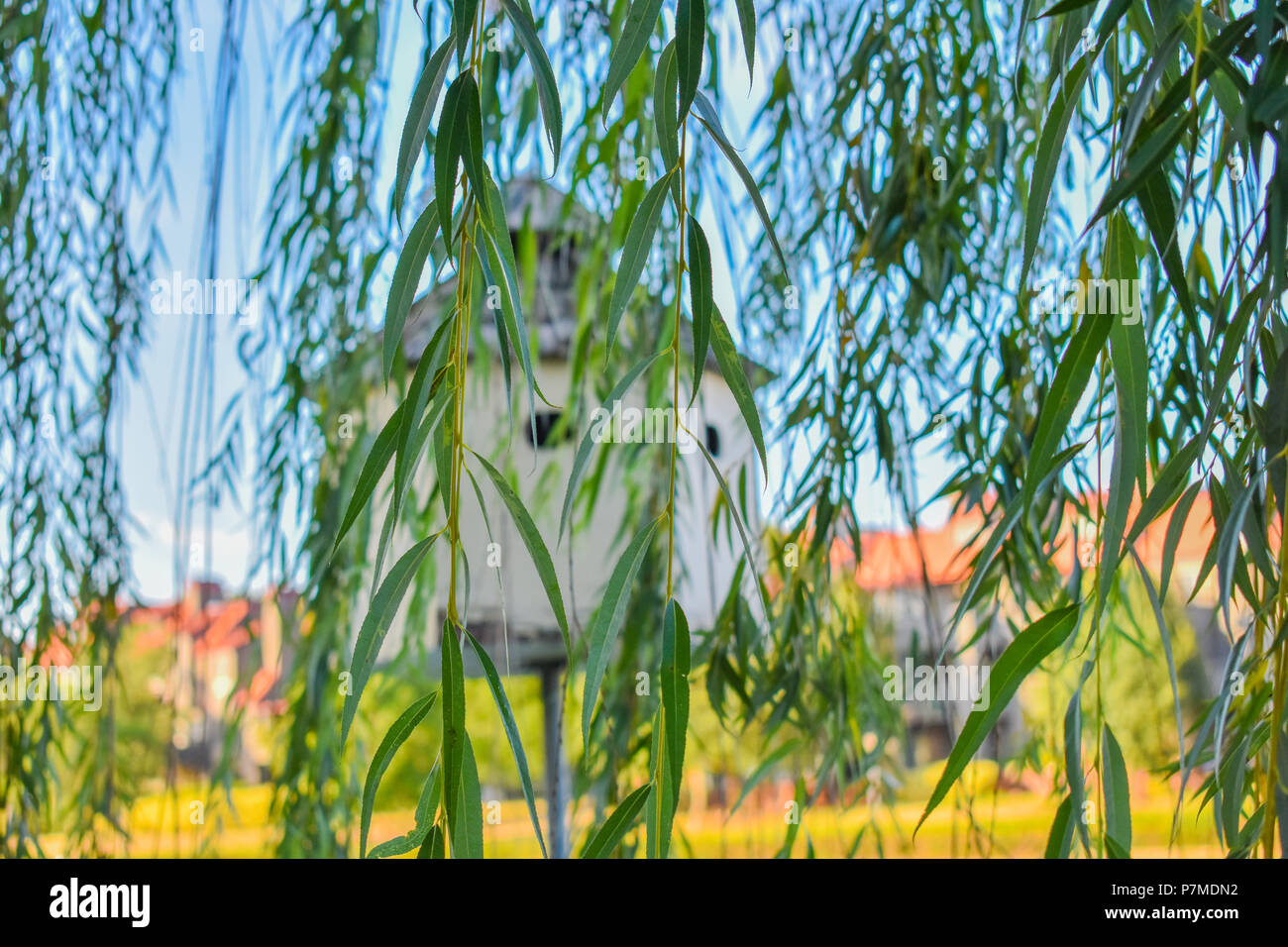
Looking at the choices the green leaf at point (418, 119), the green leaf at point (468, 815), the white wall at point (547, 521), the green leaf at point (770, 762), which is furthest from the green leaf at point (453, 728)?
the white wall at point (547, 521)

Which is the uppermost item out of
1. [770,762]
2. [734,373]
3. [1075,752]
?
[734,373]

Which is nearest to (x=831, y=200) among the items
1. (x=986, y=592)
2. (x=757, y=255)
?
(x=757, y=255)

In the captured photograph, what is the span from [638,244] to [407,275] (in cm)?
6

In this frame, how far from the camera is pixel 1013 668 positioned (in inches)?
12.0

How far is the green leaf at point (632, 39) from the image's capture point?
294mm

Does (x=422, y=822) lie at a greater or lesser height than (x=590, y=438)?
lesser

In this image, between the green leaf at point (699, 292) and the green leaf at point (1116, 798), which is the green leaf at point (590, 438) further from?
the green leaf at point (1116, 798)

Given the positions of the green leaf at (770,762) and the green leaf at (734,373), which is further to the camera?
the green leaf at (770,762)

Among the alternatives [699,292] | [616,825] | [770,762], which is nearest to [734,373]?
[699,292]

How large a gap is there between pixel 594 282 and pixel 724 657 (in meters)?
0.27

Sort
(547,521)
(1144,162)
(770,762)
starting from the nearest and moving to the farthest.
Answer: (1144,162) < (770,762) < (547,521)

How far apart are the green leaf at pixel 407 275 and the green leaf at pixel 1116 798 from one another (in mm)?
240

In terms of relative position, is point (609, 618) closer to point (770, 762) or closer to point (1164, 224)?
point (1164, 224)
